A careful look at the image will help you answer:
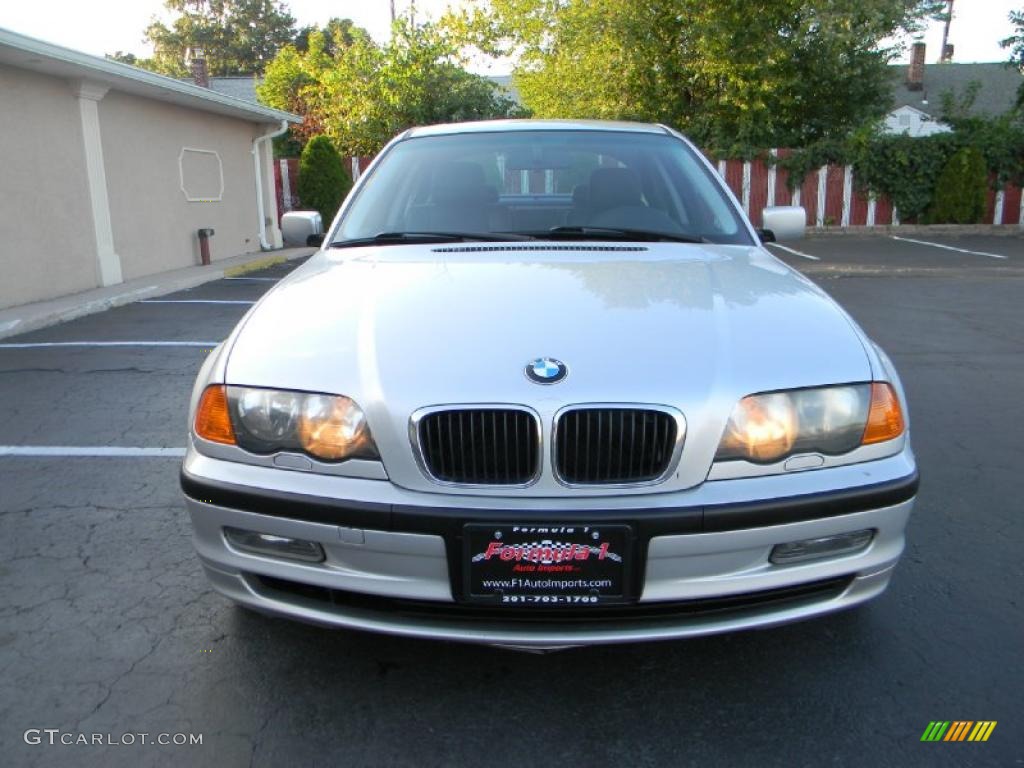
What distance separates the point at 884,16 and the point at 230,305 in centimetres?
1851

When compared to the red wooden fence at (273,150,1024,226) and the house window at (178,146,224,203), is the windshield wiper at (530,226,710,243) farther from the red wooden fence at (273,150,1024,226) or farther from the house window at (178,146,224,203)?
the red wooden fence at (273,150,1024,226)

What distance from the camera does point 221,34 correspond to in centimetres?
5962

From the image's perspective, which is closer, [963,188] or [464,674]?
[464,674]

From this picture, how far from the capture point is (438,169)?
11.2ft

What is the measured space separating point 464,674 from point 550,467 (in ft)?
2.46

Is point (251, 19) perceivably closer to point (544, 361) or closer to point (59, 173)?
point (59, 173)

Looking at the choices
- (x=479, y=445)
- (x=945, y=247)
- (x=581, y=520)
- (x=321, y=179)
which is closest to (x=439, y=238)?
(x=479, y=445)

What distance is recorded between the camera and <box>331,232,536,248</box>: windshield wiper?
2951 millimetres

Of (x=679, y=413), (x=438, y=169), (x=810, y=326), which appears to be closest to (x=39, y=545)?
(x=438, y=169)

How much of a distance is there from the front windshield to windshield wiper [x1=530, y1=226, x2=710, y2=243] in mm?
22

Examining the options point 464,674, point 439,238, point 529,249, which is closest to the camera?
point 464,674

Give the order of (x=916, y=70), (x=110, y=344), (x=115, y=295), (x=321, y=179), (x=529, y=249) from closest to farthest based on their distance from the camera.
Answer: (x=529, y=249) < (x=110, y=344) < (x=115, y=295) < (x=321, y=179) < (x=916, y=70)

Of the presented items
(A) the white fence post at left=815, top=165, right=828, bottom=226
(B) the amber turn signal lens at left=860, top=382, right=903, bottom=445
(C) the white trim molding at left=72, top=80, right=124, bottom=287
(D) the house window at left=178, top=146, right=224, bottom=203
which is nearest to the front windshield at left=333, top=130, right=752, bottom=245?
(B) the amber turn signal lens at left=860, top=382, right=903, bottom=445

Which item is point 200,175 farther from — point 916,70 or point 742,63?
point 916,70
